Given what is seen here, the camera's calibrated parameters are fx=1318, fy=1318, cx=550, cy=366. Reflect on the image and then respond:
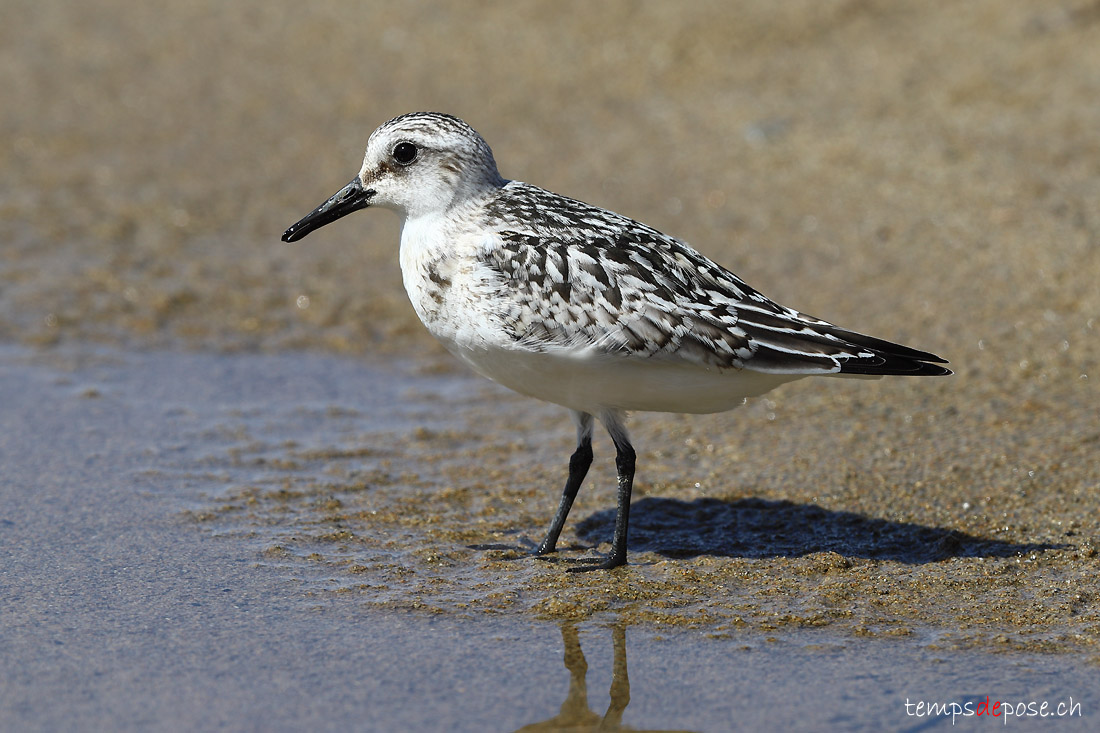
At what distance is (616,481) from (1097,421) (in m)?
2.21

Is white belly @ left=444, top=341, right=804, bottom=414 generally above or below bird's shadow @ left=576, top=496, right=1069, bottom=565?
above

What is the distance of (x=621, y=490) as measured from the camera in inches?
212

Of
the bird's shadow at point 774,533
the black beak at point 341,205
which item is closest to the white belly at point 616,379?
the bird's shadow at point 774,533

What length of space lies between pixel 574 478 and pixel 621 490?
25cm

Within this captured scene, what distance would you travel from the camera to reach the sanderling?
4.96 metres

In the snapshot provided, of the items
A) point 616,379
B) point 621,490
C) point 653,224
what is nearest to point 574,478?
point 621,490

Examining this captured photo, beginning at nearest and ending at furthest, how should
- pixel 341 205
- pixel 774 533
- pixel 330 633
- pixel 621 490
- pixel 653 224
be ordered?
pixel 330 633
pixel 621 490
pixel 774 533
pixel 341 205
pixel 653 224

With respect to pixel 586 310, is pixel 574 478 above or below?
below

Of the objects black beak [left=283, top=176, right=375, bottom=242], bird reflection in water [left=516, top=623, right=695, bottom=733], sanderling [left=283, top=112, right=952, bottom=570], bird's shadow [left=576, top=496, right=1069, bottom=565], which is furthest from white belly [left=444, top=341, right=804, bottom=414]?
bird reflection in water [left=516, top=623, right=695, bottom=733]

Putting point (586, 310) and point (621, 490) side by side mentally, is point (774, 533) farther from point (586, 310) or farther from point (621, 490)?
point (586, 310)

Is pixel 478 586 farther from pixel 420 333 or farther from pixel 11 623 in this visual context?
pixel 420 333

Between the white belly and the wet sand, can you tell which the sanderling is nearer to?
the white belly

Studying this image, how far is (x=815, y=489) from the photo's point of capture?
5.80 metres

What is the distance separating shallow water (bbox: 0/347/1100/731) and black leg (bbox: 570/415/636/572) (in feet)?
0.30
